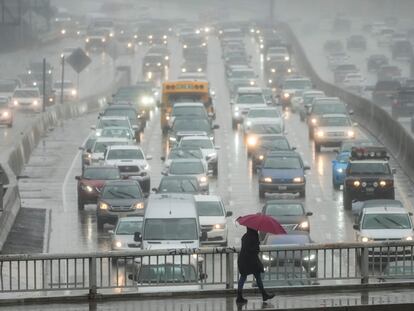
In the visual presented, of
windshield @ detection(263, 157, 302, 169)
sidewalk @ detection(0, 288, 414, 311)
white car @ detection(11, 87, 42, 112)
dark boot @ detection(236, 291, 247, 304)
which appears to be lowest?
white car @ detection(11, 87, 42, 112)

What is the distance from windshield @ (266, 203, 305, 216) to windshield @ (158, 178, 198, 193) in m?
5.61

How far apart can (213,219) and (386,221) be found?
14.7 ft

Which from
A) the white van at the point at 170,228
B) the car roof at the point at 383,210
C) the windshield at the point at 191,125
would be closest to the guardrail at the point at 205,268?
the white van at the point at 170,228

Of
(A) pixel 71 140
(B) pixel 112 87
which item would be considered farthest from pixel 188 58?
(A) pixel 71 140

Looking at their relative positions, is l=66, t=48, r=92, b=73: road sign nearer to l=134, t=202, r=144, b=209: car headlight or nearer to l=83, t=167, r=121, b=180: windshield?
l=83, t=167, r=121, b=180: windshield

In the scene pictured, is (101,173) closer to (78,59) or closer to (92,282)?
(92,282)

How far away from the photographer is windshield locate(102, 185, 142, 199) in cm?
4359

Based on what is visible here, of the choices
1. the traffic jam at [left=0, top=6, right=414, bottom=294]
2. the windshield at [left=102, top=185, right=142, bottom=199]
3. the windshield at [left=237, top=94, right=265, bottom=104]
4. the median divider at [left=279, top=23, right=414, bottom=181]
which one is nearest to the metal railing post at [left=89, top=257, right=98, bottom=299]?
the traffic jam at [left=0, top=6, right=414, bottom=294]

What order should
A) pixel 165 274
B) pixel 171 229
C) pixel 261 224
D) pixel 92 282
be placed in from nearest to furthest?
pixel 261 224, pixel 92 282, pixel 165 274, pixel 171 229

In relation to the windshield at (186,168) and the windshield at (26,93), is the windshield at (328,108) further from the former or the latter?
the windshield at (26,93)

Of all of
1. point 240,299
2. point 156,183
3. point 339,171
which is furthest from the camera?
point 156,183

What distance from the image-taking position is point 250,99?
247 ft

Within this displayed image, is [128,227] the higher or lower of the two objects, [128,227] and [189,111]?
the higher

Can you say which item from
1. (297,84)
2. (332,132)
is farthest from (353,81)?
(332,132)
